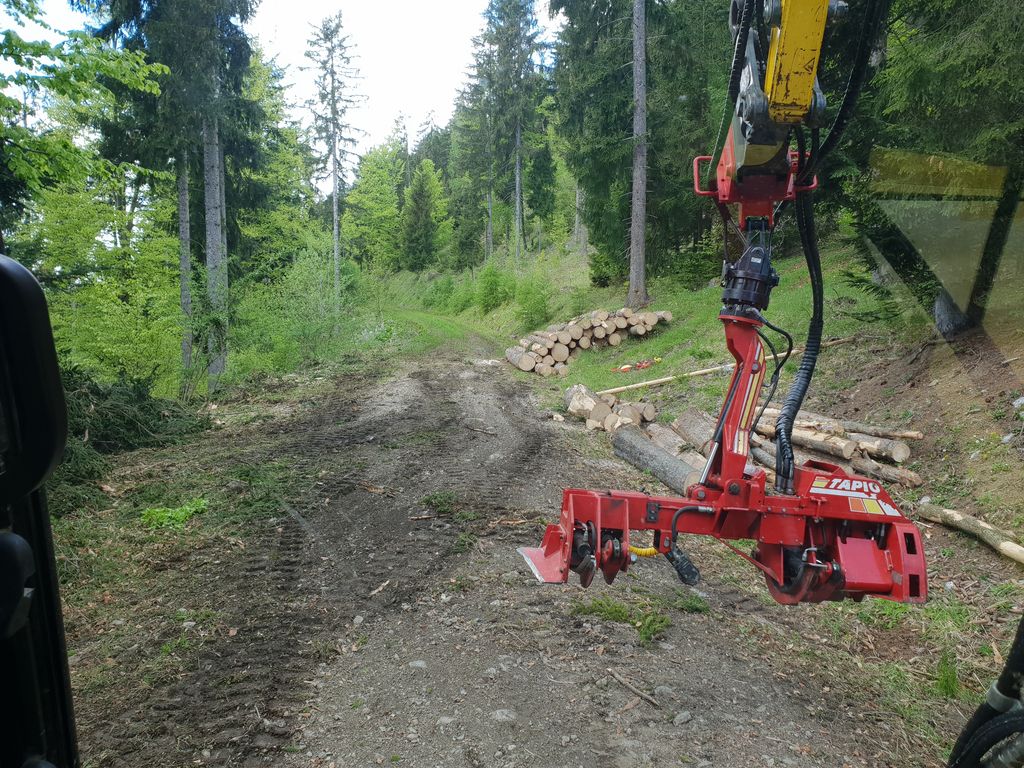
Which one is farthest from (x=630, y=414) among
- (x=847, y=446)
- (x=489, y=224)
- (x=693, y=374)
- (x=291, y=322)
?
(x=489, y=224)

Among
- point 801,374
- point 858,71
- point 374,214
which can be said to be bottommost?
point 801,374

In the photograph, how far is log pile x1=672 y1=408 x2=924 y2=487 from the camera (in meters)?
6.96

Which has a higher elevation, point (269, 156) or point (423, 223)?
point (269, 156)

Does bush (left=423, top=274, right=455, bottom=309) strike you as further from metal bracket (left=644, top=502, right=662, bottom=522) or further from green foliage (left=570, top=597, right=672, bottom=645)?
metal bracket (left=644, top=502, right=662, bottom=522)

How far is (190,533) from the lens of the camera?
600 cm

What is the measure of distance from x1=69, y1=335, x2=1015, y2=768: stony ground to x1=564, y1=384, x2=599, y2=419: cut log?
4.33 metres

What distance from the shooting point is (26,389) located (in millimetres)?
1192

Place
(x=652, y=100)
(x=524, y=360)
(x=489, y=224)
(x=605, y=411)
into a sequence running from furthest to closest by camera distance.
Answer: (x=489, y=224) → (x=652, y=100) → (x=524, y=360) → (x=605, y=411)

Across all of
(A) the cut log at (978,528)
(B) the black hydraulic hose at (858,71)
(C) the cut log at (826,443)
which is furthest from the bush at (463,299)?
(B) the black hydraulic hose at (858,71)

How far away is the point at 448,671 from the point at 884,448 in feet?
18.3

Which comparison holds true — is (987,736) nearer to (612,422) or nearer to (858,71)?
(858,71)

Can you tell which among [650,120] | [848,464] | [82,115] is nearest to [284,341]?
[82,115]

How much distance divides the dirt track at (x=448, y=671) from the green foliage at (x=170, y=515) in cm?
86

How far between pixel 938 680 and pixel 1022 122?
5.43m
